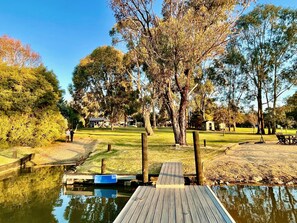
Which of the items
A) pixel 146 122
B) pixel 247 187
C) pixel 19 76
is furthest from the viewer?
pixel 146 122

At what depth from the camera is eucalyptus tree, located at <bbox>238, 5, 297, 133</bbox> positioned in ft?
104

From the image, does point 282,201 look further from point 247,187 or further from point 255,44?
point 255,44

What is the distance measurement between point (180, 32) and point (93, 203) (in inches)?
448

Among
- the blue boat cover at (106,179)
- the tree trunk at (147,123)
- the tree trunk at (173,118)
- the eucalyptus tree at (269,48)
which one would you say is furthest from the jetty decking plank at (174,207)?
the eucalyptus tree at (269,48)

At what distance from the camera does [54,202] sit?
29.0ft

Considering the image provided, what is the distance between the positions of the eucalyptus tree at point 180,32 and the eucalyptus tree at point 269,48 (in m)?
18.5

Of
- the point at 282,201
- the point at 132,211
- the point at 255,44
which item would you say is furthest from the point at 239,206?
the point at 255,44

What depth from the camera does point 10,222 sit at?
701 centimetres

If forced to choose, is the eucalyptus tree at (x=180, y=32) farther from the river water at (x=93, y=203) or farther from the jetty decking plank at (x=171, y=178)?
the river water at (x=93, y=203)

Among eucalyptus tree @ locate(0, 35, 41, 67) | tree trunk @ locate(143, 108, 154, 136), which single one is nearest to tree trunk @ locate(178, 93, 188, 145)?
tree trunk @ locate(143, 108, 154, 136)

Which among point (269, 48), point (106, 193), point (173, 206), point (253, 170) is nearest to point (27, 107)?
point (106, 193)

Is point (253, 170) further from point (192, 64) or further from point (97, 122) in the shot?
point (97, 122)

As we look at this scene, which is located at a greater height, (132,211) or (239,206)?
(132,211)

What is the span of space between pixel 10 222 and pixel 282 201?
29.0 ft
